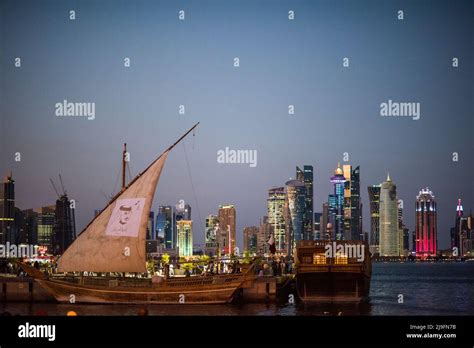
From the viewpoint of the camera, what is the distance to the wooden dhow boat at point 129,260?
205 feet

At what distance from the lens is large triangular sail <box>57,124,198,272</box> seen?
6234 centimetres

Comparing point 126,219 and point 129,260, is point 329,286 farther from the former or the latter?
point 126,219

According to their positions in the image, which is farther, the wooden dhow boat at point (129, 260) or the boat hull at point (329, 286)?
the boat hull at point (329, 286)

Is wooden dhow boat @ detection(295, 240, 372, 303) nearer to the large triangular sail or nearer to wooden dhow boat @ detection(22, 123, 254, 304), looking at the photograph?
wooden dhow boat @ detection(22, 123, 254, 304)

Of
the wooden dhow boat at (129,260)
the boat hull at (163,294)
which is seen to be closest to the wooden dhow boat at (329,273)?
the wooden dhow boat at (129,260)

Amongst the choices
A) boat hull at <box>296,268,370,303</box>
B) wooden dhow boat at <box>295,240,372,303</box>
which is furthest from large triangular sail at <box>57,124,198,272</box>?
boat hull at <box>296,268,370,303</box>

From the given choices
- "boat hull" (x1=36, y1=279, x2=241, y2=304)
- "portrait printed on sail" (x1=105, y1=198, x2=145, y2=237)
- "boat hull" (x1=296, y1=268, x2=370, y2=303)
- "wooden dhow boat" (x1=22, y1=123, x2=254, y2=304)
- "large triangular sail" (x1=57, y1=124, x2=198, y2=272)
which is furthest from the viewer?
"boat hull" (x1=296, y1=268, x2=370, y2=303)

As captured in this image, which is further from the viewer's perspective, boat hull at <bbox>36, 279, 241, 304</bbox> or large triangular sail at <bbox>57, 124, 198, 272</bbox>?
boat hull at <bbox>36, 279, 241, 304</bbox>

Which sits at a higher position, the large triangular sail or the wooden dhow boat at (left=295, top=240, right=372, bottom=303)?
the large triangular sail

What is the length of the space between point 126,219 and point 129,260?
330 centimetres

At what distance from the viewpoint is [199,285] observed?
2542 inches

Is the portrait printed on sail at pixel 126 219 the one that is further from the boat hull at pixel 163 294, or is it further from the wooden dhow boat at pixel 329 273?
the wooden dhow boat at pixel 329 273

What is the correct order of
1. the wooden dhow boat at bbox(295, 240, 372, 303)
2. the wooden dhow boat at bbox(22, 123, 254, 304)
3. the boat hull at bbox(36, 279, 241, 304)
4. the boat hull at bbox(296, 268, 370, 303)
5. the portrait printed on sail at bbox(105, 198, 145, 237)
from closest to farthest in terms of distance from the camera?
1. the wooden dhow boat at bbox(22, 123, 254, 304)
2. the portrait printed on sail at bbox(105, 198, 145, 237)
3. the boat hull at bbox(36, 279, 241, 304)
4. the wooden dhow boat at bbox(295, 240, 372, 303)
5. the boat hull at bbox(296, 268, 370, 303)
